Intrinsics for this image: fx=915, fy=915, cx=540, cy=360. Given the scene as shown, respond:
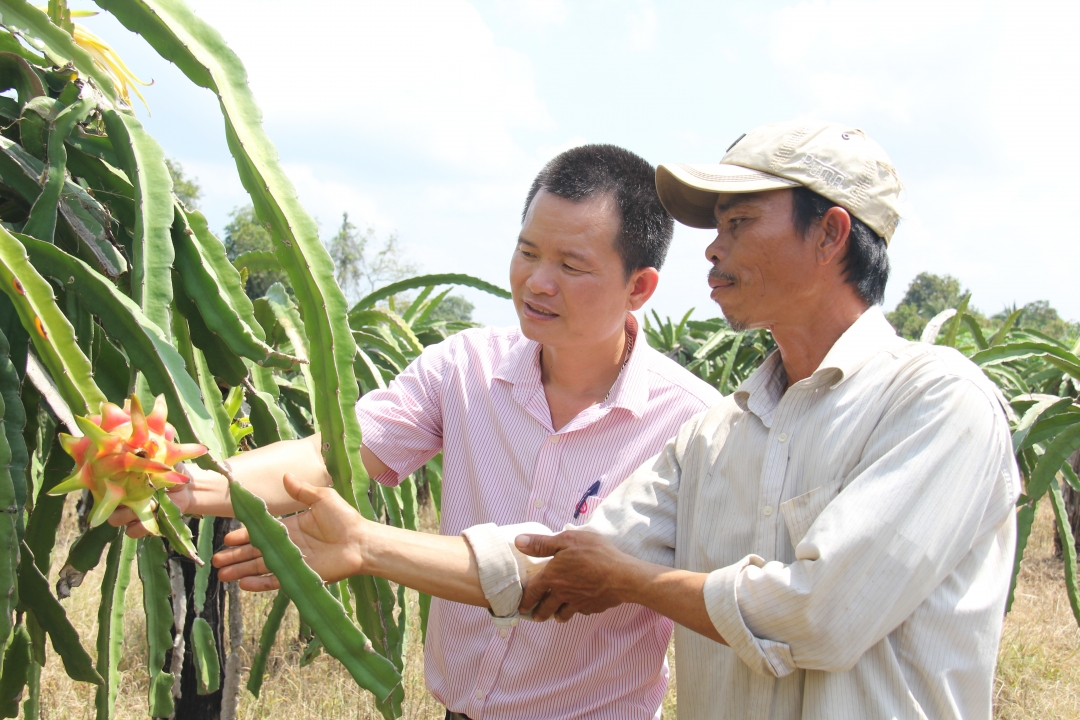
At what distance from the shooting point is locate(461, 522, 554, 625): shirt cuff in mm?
1625

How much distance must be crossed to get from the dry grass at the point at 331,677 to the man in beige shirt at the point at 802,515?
2204mm

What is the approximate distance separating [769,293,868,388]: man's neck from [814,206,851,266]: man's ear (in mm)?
80

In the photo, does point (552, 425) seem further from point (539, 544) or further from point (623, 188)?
point (623, 188)

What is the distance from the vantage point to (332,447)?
1.42 meters

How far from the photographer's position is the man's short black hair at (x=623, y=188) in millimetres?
1884

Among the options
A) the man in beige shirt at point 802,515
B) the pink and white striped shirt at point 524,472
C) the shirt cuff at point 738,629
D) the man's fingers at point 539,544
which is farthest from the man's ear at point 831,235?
the man's fingers at point 539,544

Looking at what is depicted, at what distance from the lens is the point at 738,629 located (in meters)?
1.30

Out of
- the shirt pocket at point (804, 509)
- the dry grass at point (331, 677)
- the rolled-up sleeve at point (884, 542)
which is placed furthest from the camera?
the dry grass at point (331, 677)

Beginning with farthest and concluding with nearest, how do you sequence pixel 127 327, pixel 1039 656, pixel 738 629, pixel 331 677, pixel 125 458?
pixel 1039 656 → pixel 331 677 → pixel 738 629 → pixel 127 327 → pixel 125 458

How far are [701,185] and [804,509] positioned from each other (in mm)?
566

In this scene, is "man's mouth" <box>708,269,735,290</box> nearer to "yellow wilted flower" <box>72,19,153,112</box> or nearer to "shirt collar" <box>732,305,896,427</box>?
"shirt collar" <box>732,305,896,427</box>

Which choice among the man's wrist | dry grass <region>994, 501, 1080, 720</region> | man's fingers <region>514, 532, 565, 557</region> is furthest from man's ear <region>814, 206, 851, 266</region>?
dry grass <region>994, 501, 1080, 720</region>

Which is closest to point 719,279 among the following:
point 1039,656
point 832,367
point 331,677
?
point 832,367

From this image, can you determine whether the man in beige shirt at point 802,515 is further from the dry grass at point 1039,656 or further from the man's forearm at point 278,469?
the dry grass at point 1039,656
